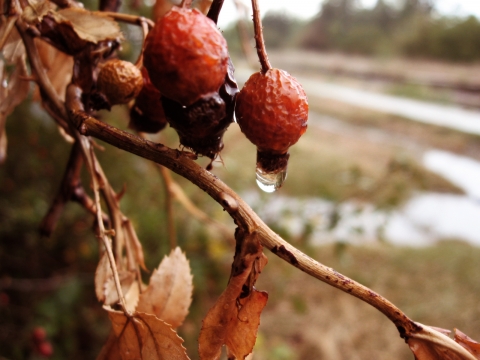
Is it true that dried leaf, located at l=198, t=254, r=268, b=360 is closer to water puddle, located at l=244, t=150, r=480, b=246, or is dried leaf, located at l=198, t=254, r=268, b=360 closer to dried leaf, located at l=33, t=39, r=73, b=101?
dried leaf, located at l=33, t=39, r=73, b=101

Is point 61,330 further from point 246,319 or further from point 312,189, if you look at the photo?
point 312,189

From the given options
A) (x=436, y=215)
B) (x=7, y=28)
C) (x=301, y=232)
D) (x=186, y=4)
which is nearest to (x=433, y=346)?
(x=186, y=4)

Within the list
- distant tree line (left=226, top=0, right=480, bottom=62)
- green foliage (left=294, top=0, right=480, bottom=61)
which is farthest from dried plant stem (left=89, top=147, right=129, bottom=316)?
green foliage (left=294, top=0, right=480, bottom=61)

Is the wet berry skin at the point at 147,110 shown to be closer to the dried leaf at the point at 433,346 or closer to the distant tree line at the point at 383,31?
the dried leaf at the point at 433,346

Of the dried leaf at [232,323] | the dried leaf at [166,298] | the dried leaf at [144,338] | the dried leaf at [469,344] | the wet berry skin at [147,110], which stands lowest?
the dried leaf at [166,298]

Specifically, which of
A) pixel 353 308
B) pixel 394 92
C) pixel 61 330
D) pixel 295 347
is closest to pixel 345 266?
pixel 353 308

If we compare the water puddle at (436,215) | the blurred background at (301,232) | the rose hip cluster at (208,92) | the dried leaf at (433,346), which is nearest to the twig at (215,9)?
the rose hip cluster at (208,92)
